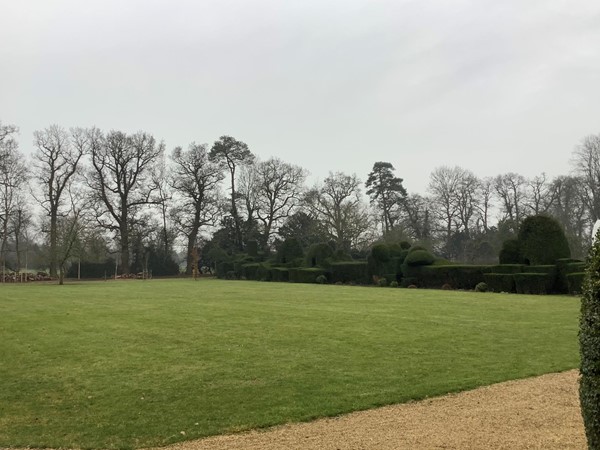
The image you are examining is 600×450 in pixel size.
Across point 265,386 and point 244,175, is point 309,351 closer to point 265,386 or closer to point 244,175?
point 265,386

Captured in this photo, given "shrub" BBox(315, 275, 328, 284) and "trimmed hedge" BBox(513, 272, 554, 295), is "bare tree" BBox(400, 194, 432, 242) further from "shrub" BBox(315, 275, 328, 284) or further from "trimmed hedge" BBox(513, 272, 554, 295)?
"trimmed hedge" BBox(513, 272, 554, 295)

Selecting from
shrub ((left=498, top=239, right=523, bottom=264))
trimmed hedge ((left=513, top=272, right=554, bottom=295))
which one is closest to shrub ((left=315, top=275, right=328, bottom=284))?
shrub ((left=498, top=239, right=523, bottom=264))

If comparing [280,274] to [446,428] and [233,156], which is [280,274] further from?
[446,428]

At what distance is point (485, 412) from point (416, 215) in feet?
159

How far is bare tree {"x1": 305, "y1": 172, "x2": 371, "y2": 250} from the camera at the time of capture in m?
47.4

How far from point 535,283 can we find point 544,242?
9.49 ft

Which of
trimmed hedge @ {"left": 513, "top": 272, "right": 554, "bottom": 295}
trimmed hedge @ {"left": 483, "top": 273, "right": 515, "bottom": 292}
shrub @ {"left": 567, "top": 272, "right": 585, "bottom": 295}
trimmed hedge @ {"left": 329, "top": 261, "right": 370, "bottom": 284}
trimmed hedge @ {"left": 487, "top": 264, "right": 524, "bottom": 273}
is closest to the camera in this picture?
shrub @ {"left": 567, "top": 272, "right": 585, "bottom": 295}

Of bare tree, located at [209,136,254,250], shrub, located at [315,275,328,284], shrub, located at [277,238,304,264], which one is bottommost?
shrub, located at [315,275,328,284]

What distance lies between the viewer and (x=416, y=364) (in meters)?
8.33

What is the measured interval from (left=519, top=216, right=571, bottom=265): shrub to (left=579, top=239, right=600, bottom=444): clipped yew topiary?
79.0ft

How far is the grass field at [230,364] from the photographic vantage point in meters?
5.83

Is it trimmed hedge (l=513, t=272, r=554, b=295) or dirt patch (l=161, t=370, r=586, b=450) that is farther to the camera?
trimmed hedge (l=513, t=272, r=554, b=295)

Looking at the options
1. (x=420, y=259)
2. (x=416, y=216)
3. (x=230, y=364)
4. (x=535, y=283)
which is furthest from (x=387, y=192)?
(x=230, y=364)

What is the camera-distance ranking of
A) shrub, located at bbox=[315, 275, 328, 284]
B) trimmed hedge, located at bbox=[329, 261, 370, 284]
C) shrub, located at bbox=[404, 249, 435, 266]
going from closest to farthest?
shrub, located at bbox=[404, 249, 435, 266]
trimmed hedge, located at bbox=[329, 261, 370, 284]
shrub, located at bbox=[315, 275, 328, 284]
